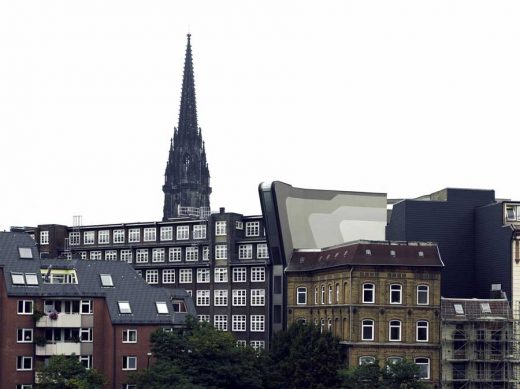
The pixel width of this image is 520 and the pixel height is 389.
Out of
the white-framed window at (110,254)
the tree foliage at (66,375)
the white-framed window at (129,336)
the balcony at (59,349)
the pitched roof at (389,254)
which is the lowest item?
the tree foliage at (66,375)

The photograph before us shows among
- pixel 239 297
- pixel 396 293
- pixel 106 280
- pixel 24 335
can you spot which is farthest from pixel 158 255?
pixel 396 293

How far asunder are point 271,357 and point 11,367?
26.6 metres

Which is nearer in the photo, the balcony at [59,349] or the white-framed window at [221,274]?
the balcony at [59,349]

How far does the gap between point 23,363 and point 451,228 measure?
51.6m

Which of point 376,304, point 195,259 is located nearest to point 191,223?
point 195,259

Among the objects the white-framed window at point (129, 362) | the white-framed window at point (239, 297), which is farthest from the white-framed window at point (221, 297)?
the white-framed window at point (129, 362)

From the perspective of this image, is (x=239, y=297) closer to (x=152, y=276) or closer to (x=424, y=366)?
(x=152, y=276)

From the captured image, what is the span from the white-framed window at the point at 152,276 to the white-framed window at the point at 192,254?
19.8ft

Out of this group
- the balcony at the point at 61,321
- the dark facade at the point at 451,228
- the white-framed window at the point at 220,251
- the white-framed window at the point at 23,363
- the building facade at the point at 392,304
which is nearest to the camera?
the white-framed window at the point at 23,363

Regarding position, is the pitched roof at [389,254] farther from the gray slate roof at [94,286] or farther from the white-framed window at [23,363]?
the white-framed window at [23,363]

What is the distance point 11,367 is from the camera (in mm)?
117875

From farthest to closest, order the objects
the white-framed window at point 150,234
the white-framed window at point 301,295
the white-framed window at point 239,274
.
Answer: the white-framed window at point 150,234 < the white-framed window at point 239,274 < the white-framed window at point 301,295

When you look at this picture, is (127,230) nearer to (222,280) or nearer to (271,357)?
(222,280)

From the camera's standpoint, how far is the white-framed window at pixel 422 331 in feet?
399
